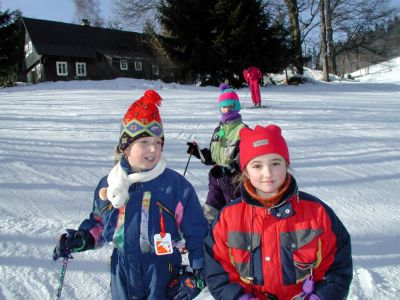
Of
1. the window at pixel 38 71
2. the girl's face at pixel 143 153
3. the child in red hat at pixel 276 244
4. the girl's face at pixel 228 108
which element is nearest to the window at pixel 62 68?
the window at pixel 38 71

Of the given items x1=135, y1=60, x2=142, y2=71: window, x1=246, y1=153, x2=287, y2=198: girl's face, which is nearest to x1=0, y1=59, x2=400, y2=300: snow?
x1=246, y1=153, x2=287, y2=198: girl's face

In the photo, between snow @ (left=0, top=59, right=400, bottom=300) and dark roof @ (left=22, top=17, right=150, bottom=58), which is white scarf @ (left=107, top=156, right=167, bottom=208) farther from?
dark roof @ (left=22, top=17, right=150, bottom=58)

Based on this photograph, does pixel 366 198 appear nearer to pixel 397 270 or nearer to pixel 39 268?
pixel 397 270

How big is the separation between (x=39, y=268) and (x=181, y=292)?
1.88 metres

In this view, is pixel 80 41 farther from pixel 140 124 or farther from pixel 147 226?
pixel 147 226

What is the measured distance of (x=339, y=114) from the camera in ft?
38.8

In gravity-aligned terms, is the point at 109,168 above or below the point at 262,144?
below

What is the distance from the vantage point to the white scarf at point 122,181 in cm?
231

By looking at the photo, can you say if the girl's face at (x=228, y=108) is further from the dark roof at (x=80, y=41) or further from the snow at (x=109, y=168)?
the dark roof at (x=80, y=41)

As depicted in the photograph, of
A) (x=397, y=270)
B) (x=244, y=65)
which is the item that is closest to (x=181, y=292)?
(x=397, y=270)

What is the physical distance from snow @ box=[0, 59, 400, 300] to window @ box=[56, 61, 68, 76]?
23.6 meters

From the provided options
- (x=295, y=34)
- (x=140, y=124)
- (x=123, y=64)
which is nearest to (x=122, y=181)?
(x=140, y=124)

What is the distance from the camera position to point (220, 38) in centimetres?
2281

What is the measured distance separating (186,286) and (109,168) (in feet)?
14.8
